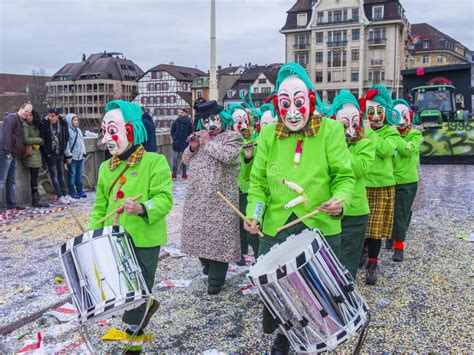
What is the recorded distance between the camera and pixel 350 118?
4.18 m

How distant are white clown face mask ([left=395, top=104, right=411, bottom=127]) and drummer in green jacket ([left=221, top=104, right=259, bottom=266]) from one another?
1.76m

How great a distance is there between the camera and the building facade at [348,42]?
49.5 m

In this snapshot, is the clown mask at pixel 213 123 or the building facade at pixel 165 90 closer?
the clown mask at pixel 213 123

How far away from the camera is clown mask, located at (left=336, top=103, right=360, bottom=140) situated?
417 centimetres

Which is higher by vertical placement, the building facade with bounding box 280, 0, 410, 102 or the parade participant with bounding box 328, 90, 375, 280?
the building facade with bounding box 280, 0, 410, 102

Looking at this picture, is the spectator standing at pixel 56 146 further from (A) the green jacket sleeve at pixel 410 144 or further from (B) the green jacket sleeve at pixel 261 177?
(B) the green jacket sleeve at pixel 261 177

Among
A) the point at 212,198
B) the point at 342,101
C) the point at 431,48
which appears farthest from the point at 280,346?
the point at 431,48

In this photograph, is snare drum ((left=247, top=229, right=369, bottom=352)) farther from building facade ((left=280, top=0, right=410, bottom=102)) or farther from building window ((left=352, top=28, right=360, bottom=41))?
building window ((left=352, top=28, right=360, bottom=41))

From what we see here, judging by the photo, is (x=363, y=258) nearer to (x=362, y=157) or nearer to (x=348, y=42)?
(x=362, y=157)

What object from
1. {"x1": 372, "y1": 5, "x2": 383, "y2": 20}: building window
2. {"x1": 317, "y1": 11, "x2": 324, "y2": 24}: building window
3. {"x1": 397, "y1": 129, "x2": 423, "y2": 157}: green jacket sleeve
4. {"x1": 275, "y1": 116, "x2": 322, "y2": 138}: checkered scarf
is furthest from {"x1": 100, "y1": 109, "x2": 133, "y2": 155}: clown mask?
{"x1": 317, "y1": 11, "x2": 324, "y2": 24}: building window

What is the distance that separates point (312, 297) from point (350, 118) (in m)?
2.06

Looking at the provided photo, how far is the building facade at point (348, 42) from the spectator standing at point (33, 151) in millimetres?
44812

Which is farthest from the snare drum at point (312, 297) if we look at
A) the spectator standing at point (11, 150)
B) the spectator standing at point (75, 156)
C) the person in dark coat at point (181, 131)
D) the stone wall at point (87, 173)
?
the person in dark coat at point (181, 131)

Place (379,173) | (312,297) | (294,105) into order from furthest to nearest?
(379,173) → (294,105) → (312,297)
